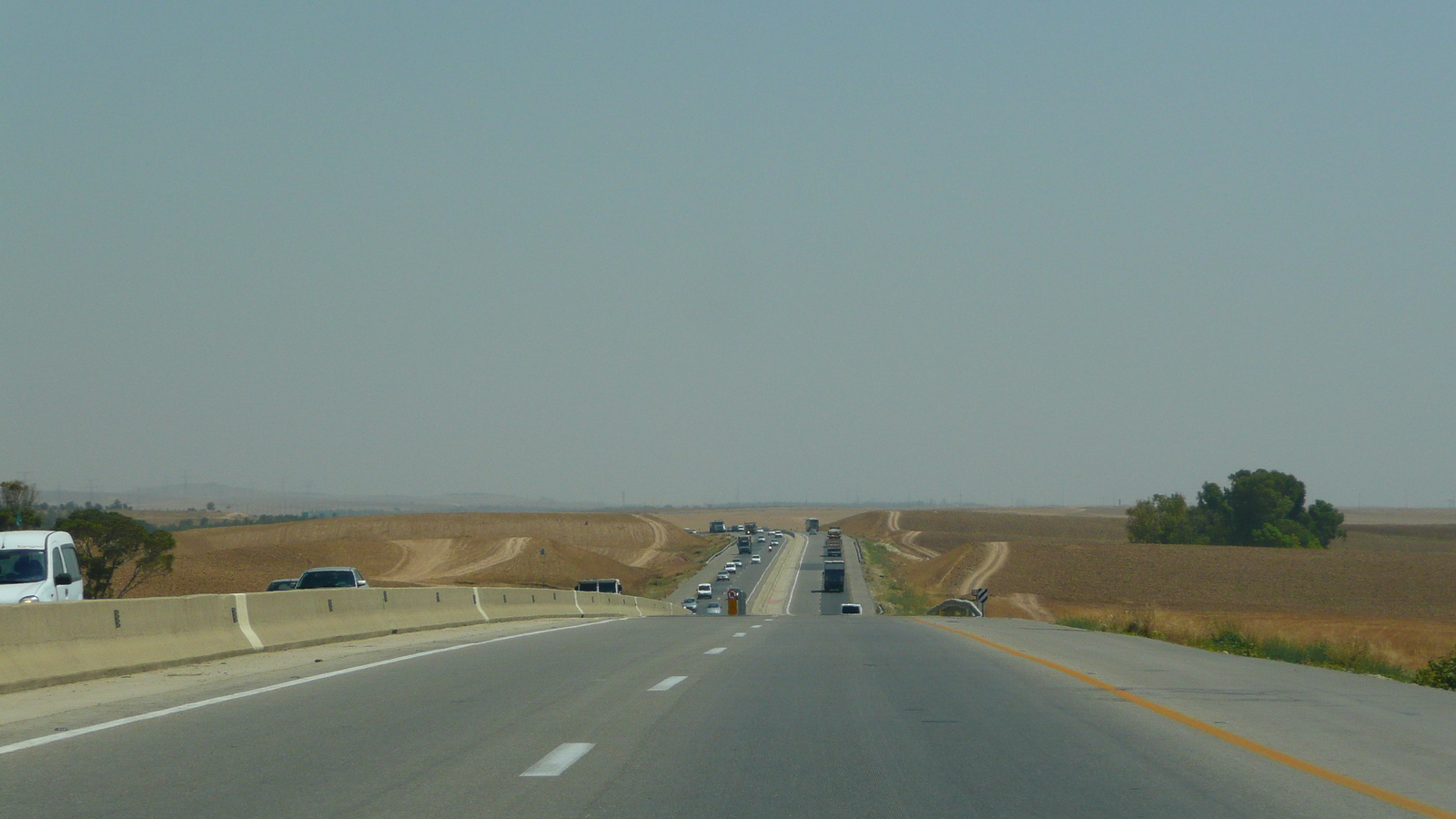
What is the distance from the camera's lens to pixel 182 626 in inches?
635

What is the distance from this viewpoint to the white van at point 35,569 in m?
20.3

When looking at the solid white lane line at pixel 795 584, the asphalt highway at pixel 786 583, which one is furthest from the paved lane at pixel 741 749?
the solid white lane line at pixel 795 584

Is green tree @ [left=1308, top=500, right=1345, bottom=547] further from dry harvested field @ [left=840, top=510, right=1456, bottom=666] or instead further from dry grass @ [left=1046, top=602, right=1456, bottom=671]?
dry grass @ [left=1046, top=602, right=1456, bottom=671]

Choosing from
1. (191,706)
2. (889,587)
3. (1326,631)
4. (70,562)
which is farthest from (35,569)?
(889,587)

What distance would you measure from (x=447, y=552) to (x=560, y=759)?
358 feet

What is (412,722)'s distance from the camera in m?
10.5

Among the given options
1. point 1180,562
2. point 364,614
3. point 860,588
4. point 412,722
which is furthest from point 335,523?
point 412,722

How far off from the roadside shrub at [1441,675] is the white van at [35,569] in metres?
20.4

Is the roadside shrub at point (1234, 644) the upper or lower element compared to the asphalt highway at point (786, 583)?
upper

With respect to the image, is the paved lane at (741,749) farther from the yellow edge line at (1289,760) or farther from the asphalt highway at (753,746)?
the yellow edge line at (1289,760)

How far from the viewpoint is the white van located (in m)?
20.3

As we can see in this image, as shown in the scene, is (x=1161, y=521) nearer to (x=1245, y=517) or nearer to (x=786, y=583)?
(x=1245, y=517)

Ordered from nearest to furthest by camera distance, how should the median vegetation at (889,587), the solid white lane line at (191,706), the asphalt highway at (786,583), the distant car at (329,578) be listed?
1. the solid white lane line at (191,706)
2. the distant car at (329,578)
3. the median vegetation at (889,587)
4. the asphalt highway at (786,583)

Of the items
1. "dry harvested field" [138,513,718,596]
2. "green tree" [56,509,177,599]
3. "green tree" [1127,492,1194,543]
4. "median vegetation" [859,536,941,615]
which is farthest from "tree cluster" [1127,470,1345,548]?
"green tree" [56,509,177,599]
